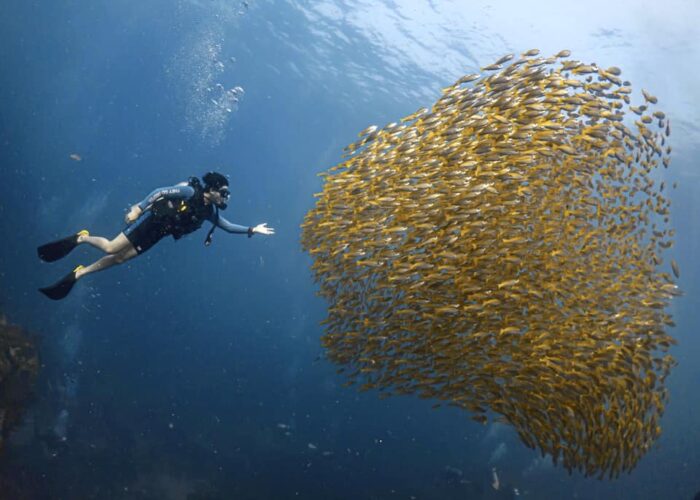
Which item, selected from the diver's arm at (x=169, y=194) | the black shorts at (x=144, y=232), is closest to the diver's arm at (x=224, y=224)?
the diver's arm at (x=169, y=194)

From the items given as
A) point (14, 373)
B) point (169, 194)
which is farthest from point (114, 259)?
point (14, 373)

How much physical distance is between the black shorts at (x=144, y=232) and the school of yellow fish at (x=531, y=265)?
392 centimetres

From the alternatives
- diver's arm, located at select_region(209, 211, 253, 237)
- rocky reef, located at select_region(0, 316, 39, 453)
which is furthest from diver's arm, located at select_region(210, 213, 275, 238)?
rocky reef, located at select_region(0, 316, 39, 453)

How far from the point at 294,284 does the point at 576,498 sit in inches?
1675

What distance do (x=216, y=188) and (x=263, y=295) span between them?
5604 cm

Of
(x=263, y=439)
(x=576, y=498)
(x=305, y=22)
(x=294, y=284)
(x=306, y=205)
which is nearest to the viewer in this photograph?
(x=263, y=439)

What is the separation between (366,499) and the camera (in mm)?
19484

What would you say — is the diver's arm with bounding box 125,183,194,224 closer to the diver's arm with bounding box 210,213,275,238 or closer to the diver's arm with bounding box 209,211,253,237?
the diver's arm with bounding box 209,211,253,237

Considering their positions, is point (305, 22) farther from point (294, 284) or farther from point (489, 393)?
point (294, 284)

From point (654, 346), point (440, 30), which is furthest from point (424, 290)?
point (440, 30)

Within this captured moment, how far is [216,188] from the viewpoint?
841 cm

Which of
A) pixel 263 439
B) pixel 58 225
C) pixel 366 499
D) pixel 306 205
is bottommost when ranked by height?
pixel 366 499

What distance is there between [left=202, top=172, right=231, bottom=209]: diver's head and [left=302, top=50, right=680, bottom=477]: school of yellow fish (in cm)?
288

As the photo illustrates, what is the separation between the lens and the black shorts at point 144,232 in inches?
336
